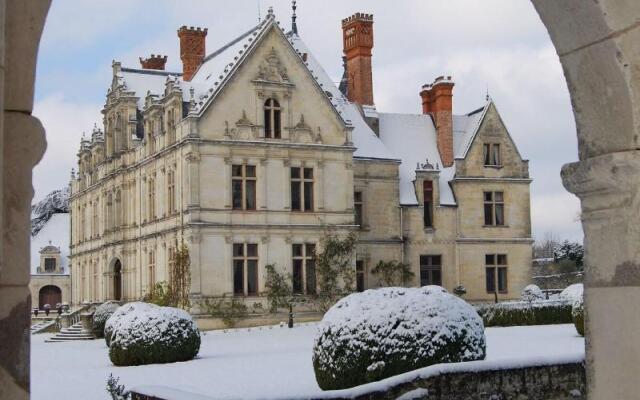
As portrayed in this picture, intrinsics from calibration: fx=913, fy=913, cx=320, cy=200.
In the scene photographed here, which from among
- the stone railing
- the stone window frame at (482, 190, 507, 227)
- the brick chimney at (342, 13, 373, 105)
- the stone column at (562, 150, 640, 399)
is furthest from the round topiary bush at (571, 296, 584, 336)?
the brick chimney at (342, 13, 373, 105)

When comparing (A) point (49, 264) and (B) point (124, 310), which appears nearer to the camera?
(B) point (124, 310)

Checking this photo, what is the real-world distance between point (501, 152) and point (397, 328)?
27384mm

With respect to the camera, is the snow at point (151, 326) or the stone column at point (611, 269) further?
the snow at point (151, 326)

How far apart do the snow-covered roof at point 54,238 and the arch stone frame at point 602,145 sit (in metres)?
60.8

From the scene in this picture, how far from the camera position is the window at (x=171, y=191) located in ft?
103

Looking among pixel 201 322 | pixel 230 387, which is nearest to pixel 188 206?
pixel 201 322

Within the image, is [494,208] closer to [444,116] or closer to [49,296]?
[444,116]

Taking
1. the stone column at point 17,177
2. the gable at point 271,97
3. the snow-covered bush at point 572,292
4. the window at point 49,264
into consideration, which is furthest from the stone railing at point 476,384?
the window at point 49,264

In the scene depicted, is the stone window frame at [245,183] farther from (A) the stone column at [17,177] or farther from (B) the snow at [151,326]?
(A) the stone column at [17,177]

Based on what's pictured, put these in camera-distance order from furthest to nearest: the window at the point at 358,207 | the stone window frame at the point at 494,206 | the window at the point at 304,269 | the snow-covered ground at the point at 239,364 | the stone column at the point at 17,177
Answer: the stone window frame at the point at 494,206, the window at the point at 358,207, the window at the point at 304,269, the snow-covered ground at the point at 239,364, the stone column at the point at 17,177

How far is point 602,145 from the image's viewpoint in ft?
12.8

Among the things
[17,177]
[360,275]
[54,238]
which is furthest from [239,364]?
[54,238]

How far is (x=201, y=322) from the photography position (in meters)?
29.5

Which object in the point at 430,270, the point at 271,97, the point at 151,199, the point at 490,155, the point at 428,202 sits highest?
the point at 271,97
